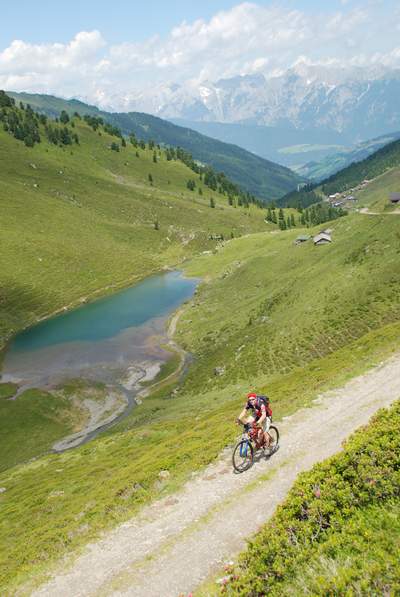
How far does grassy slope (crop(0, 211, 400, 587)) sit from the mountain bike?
116 inches

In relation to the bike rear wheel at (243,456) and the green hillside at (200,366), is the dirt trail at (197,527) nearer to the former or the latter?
the bike rear wheel at (243,456)

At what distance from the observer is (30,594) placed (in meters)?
17.4

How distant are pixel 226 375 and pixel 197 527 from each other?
4800cm

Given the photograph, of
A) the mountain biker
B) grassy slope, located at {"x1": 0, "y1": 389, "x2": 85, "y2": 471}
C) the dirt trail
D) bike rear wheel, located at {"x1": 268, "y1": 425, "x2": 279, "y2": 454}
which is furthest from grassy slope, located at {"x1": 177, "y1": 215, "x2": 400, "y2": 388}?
the mountain biker

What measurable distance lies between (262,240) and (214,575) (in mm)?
161437

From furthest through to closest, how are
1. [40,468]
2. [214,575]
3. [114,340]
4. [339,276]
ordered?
1. [114,340]
2. [339,276]
3. [40,468]
4. [214,575]

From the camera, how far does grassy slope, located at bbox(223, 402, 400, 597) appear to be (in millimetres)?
10516

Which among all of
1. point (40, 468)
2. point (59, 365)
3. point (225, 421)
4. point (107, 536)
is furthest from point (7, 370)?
point (107, 536)

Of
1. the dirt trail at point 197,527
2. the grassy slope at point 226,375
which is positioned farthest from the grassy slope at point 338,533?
the grassy slope at point 226,375

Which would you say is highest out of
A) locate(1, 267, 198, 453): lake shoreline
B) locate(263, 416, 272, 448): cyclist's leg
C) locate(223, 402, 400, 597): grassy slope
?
locate(223, 402, 400, 597): grassy slope

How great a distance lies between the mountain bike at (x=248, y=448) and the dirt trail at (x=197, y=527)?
480 mm

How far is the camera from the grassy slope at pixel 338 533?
10.5 meters

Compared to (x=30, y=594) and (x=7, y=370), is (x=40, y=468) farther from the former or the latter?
(x=7, y=370)

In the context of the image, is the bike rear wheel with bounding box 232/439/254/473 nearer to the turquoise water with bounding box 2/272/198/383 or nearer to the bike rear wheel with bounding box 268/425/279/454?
the bike rear wheel with bounding box 268/425/279/454
